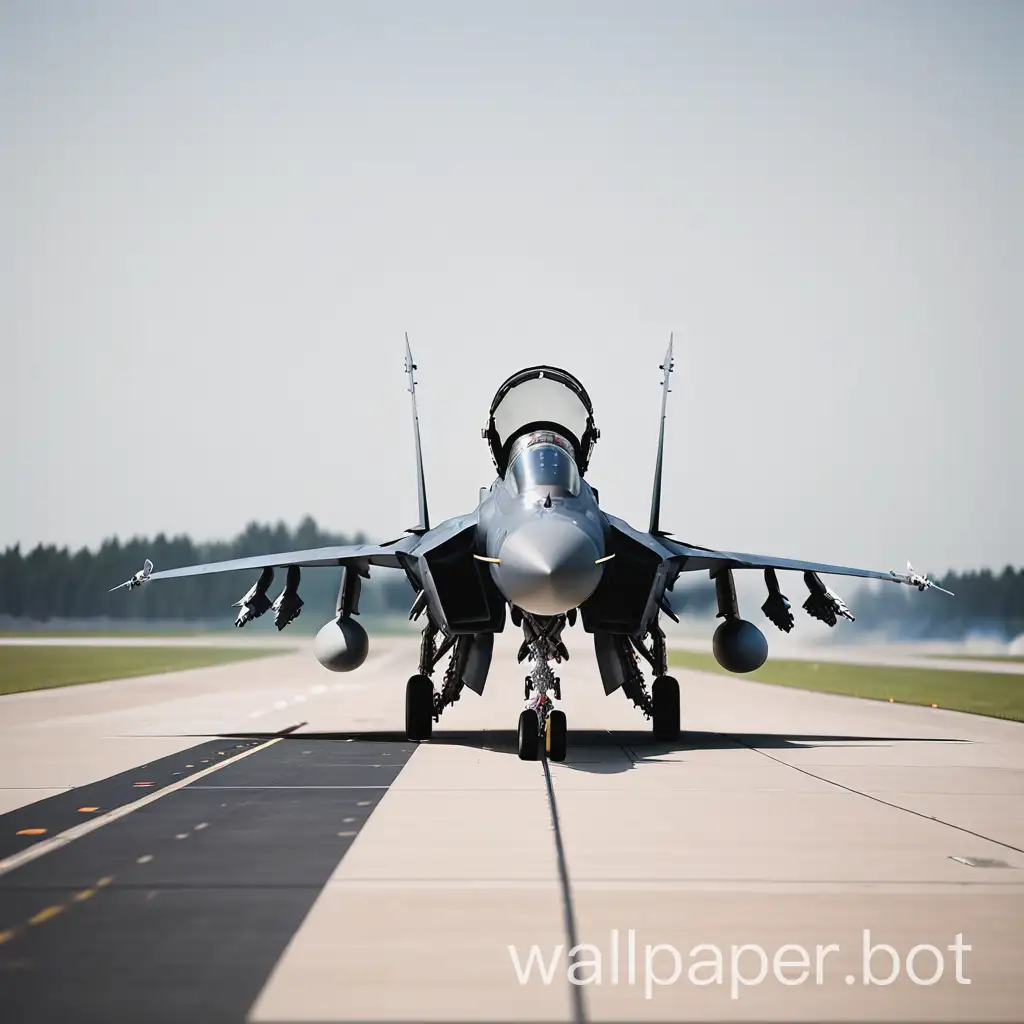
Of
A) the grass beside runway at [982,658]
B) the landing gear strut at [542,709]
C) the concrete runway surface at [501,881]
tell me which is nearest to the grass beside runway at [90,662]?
the landing gear strut at [542,709]

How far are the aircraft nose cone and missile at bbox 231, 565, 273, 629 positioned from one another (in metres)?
6.76

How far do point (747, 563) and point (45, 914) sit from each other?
1355 cm

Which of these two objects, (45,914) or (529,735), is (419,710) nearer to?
(529,735)

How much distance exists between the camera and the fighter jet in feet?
45.1

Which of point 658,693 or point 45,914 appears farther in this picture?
point 658,693

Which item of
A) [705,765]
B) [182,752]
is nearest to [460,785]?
[705,765]

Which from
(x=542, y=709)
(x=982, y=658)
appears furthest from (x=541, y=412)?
(x=982, y=658)

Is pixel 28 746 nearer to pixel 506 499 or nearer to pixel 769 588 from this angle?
pixel 506 499

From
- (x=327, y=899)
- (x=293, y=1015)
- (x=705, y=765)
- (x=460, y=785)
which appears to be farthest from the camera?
(x=705, y=765)

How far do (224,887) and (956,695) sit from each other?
24955 mm

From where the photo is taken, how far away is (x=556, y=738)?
47.8 feet

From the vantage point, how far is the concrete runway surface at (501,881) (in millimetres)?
5465

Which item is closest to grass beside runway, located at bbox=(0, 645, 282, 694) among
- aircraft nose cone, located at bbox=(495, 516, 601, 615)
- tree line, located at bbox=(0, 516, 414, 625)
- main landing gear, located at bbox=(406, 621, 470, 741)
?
main landing gear, located at bbox=(406, 621, 470, 741)

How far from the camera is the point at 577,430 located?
1667cm
